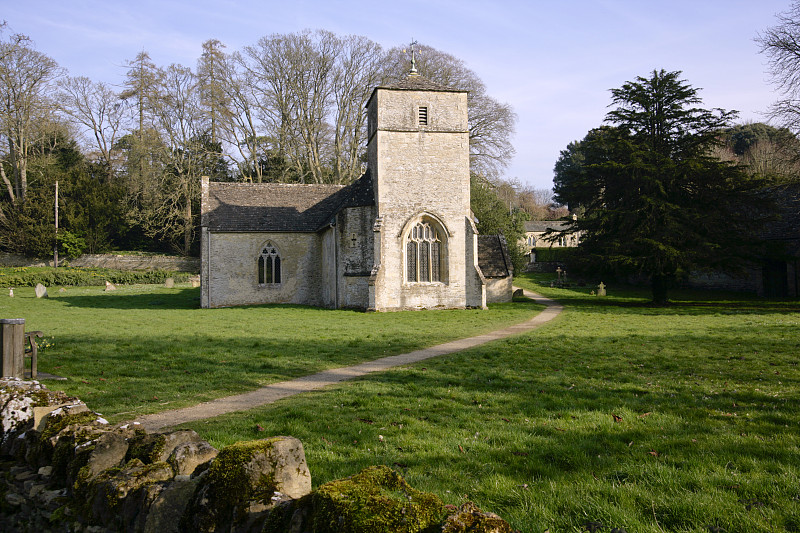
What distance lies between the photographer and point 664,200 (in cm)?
2680

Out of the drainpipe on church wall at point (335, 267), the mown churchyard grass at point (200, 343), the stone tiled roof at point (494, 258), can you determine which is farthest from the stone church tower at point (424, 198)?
the stone tiled roof at point (494, 258)

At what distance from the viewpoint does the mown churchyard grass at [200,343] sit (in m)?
8.95

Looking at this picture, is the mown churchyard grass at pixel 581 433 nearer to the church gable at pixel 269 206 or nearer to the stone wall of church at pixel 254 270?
the stone wall of church at pixel 254 270

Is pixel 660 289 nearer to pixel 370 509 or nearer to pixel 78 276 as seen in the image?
pixel 370 509

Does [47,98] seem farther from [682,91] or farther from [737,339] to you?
[737,339]

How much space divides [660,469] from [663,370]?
5.99 meters

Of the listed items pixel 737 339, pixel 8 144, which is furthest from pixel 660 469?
Result: pixel 8 144

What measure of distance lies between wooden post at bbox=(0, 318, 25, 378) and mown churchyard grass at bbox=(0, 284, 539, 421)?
0.75 meters

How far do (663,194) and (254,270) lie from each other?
22.2m

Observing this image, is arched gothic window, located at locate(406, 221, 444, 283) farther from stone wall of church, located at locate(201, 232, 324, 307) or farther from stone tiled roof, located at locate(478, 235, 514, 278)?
stone wall of church, located at locate(201, 232, 324, 307)

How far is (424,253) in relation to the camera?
1044 inches

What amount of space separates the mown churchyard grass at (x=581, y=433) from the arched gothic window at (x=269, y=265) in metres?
20.8

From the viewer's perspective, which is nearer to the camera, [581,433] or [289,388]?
[581,433]

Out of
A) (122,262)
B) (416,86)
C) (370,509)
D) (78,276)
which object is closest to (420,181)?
(416,86)
